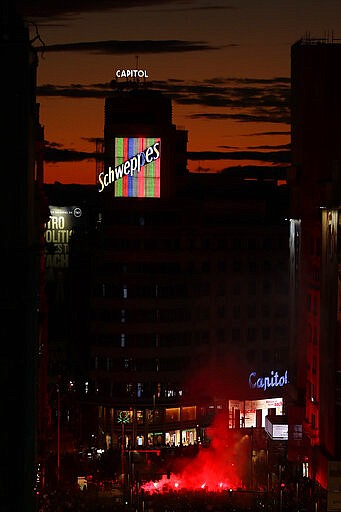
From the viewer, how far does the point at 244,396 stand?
87438 millimetres

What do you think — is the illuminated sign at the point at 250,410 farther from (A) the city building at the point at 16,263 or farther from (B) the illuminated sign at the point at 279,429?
(A) the city building at the point at 16,263

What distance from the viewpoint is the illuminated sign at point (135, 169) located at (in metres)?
81.8

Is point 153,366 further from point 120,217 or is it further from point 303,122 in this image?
point 303,122

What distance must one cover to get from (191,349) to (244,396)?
22.7 feet

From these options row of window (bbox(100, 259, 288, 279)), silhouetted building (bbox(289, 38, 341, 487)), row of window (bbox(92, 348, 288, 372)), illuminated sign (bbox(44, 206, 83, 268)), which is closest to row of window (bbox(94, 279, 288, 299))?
row of window (bbox(100, 259, 288, 279))

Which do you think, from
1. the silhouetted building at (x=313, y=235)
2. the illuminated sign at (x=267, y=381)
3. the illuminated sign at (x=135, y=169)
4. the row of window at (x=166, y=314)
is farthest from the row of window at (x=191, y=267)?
the silhouetted building at (x=313, y=235)

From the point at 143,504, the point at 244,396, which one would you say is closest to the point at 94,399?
the point at 244,396

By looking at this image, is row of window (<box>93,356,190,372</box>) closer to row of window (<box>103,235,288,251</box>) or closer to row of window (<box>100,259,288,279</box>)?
row of window (<box>100,259,288,279</box>)

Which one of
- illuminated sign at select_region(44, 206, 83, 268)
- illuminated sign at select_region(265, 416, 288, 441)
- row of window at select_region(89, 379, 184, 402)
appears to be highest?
illuminated sign at select_region(44, 206, 83, 268)

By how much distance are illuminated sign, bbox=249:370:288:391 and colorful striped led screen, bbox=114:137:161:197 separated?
15.4 meters

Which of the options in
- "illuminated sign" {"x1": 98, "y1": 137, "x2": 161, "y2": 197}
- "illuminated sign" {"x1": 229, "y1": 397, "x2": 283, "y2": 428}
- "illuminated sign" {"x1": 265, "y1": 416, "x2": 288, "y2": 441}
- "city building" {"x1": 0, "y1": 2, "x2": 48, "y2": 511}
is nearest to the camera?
"city building" {"x1": 0, "y1": 2, "x2": 48, "y2": 511}

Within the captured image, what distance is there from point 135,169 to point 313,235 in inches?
864

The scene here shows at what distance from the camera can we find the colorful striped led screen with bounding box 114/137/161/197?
81.9 m

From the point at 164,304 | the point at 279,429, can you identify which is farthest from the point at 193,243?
the point at 279,429
